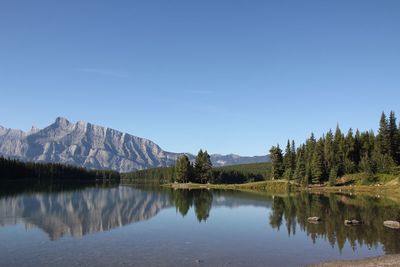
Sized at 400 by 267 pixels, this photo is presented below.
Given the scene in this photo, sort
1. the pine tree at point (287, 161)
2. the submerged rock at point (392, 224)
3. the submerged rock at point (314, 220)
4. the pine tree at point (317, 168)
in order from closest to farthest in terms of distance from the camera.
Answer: the submerged rock at point (392, 224)
the submerged rock at point (314, 220)
the pine tree at point (317, 168)
the pine tree at point (287, 161)

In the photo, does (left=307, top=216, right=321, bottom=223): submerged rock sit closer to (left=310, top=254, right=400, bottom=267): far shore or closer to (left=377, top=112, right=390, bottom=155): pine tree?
(left=310, top=254, right=400, bottom=267): far shore

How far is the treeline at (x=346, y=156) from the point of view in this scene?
509 feet

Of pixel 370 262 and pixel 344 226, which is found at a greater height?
pixel 370 262

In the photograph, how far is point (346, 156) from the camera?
175 metres

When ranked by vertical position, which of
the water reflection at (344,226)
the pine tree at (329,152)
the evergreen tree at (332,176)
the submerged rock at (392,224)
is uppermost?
the pine tree at (329,152)

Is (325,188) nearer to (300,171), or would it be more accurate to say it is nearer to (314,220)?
(300,171)

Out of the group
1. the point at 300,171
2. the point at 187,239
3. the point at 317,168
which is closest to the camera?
the point at 187,239

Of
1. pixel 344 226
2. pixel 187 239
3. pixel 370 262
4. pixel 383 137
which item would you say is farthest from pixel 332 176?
pixel 370 262

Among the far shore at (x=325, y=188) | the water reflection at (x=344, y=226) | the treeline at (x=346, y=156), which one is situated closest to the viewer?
the water reflection at (x=344, y=226)

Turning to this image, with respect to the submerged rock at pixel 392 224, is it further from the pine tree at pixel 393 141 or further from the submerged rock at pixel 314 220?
the pine tree at pixel 393 141

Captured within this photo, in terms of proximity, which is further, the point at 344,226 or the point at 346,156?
the point at 346,156

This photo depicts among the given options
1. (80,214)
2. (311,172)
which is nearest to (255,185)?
(311,172)

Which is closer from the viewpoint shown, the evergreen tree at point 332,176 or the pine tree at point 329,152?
the evergreen tree at point 332,176

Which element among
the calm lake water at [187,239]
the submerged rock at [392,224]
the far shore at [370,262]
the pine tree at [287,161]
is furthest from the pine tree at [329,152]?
the far shore at [370,262]
